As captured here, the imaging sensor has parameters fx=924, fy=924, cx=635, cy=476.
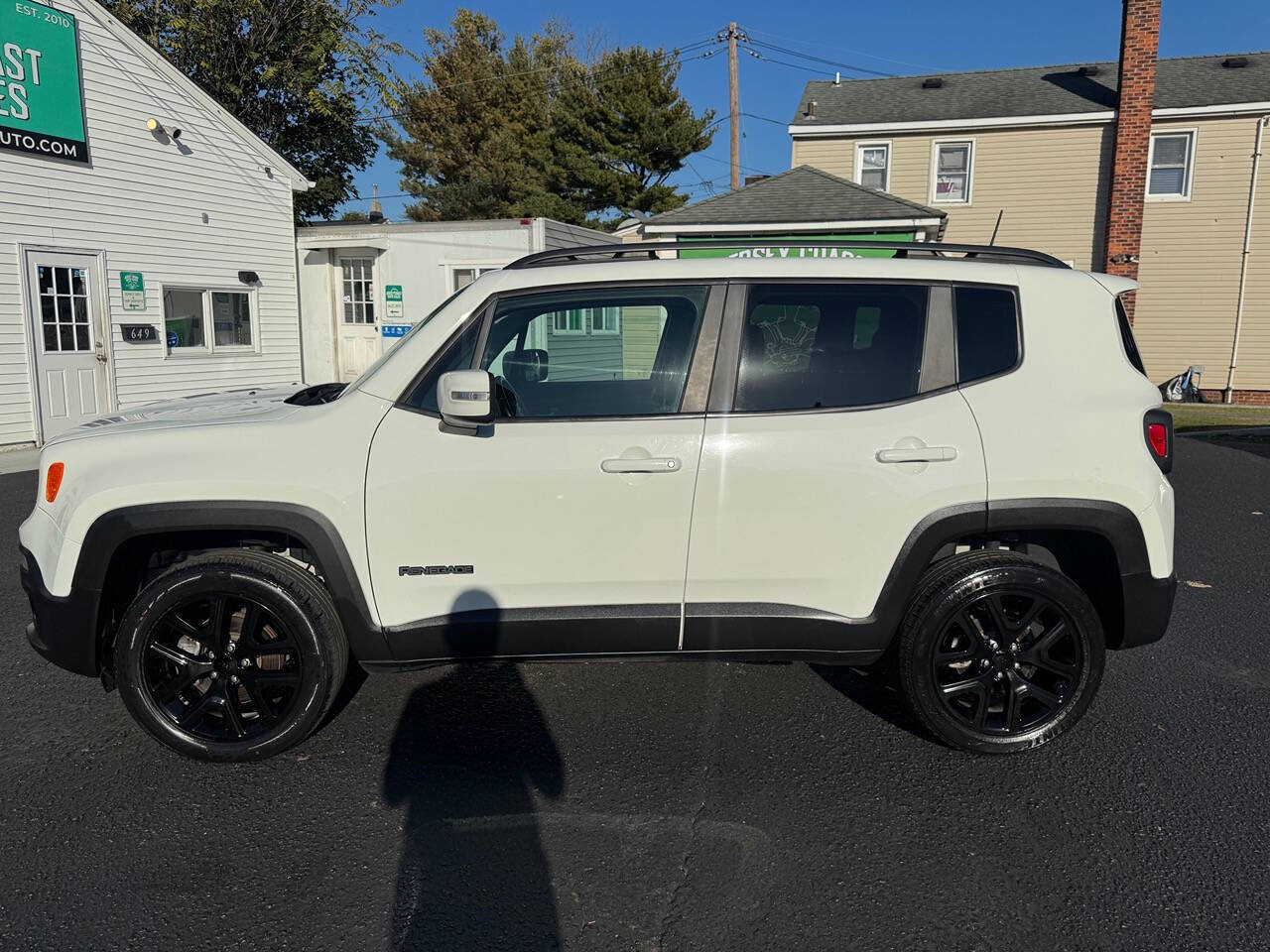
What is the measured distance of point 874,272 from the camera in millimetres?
3455

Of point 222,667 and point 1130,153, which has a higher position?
point 1130,153

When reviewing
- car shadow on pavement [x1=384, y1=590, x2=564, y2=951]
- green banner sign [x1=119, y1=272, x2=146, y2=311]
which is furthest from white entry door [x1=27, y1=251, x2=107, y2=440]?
car shadow on pavement [x1=384, y1=590, x2=564, y2=951]

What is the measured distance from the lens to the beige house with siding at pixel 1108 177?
19688 millimetres

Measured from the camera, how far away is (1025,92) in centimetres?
2119

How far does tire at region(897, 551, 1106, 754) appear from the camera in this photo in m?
3.36

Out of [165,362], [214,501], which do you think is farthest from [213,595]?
[165,362]

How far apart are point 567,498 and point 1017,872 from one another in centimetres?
184

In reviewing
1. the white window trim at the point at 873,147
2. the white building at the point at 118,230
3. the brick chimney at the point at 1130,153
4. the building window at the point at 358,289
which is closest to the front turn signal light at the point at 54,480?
the white building at the point at 118,230

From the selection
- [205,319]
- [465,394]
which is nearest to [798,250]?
[465,394]

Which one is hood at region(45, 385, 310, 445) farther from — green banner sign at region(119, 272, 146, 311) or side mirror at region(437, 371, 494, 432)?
green banner sign at region(119, 272, 146, 311)

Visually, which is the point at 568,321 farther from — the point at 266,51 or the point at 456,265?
the point at 266,51

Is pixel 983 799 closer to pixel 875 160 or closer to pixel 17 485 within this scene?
pixel 17 485

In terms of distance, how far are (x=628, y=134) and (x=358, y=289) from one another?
2205cm

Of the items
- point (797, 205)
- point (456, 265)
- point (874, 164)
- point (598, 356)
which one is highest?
point (874, 164)
